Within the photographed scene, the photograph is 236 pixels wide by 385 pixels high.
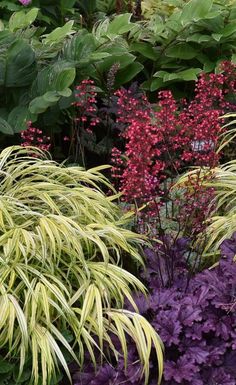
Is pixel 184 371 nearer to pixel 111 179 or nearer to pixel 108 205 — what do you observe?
pixel 108 205

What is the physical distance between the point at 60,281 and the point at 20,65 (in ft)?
5.38

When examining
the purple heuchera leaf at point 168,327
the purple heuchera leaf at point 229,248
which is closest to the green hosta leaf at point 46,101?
the purple heuchera leaf at point 229,248

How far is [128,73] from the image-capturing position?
4.12 metres

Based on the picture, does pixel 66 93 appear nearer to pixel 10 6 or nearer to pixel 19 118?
pixel 19 118

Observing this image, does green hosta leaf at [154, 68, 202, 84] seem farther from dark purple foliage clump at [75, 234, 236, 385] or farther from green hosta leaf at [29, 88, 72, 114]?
dark purple foliage clump at [75, 234, 236, 385]

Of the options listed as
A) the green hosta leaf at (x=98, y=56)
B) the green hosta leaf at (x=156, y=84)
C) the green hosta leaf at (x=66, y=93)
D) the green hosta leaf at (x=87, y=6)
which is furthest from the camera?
the green hosta leaf at (x=87, y=6)

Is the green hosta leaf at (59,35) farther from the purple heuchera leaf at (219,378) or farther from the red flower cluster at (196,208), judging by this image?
the purple heuchera leaf at (219,378)

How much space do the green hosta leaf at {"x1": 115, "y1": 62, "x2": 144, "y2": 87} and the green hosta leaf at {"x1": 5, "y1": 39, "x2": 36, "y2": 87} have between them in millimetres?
670

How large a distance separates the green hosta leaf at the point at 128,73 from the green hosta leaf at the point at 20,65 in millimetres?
670

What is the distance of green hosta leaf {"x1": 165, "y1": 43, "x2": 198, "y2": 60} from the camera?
4.25 metres

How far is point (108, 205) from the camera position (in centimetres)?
297

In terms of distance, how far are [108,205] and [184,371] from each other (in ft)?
3.24

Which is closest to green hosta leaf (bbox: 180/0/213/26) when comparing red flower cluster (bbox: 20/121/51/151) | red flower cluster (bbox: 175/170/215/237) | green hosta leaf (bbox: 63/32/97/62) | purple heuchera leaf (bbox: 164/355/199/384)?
green hosta leaf (bbox: 63/32/97/62)

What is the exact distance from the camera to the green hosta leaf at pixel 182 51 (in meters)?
4.25
